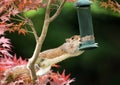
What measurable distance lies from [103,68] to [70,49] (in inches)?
90.9

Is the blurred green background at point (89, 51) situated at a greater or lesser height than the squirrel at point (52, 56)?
lesser

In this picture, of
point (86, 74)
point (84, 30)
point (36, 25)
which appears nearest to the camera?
point (84, 30)

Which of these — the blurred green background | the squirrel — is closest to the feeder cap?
the squirrel

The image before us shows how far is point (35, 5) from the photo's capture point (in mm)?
2824

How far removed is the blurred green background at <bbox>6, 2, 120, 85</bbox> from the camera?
15.5 feet

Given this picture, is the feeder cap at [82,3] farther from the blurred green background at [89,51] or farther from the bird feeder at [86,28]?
the blurred green background at [89,51]

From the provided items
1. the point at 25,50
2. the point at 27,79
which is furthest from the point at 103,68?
the point at 27,79

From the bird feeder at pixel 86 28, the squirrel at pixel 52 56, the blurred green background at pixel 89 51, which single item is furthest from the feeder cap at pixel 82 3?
the blurred green background at pixel 89 51

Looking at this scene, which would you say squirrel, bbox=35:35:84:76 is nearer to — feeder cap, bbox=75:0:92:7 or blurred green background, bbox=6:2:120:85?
feeder cap, bbox=75:0:92:7

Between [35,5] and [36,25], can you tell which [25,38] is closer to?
[36,25]

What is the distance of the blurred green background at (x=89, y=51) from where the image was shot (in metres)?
4.71

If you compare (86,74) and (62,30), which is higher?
(62,30)

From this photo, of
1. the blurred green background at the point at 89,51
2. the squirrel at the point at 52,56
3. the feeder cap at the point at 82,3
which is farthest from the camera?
the blurred green background at the point at 89,51

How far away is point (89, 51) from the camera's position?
480cm
